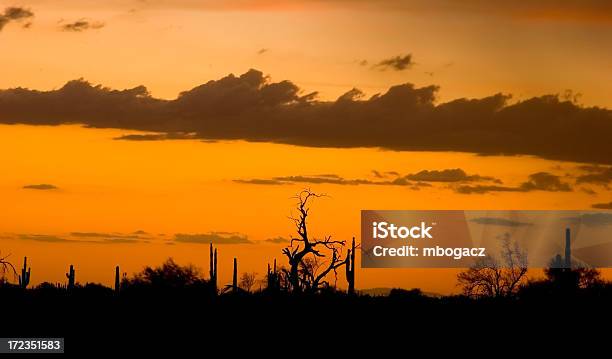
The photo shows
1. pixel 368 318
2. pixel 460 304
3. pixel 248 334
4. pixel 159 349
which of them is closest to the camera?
pixel 159 349

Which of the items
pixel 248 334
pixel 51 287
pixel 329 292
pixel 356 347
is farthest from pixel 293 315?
pixel 51 287

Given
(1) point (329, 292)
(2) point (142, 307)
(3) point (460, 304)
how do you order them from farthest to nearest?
(1) point (329, 292)
(3) point (460, 304)
(2) point (142, 307)

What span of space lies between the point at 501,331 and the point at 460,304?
21.7 m

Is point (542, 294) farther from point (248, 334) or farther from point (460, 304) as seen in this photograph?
point (248, 334)

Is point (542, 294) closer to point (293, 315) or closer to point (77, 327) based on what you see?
point (293, 315)

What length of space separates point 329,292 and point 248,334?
31975mm

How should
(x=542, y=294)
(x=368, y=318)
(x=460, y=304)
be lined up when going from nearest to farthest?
(x=368, y=318) → (x=460, y=304) → (x=542, y=294)

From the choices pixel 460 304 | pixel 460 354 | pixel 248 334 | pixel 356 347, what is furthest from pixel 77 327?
pixel 460 304

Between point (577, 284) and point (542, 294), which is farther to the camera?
point (577, 284)

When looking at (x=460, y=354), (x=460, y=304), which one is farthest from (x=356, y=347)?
(x=460, y=304)

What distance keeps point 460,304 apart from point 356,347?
30.4m

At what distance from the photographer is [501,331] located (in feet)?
201

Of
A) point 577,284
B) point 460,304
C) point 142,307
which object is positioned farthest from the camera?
point 577,284

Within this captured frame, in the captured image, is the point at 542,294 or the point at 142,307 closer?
the point at 142,307
